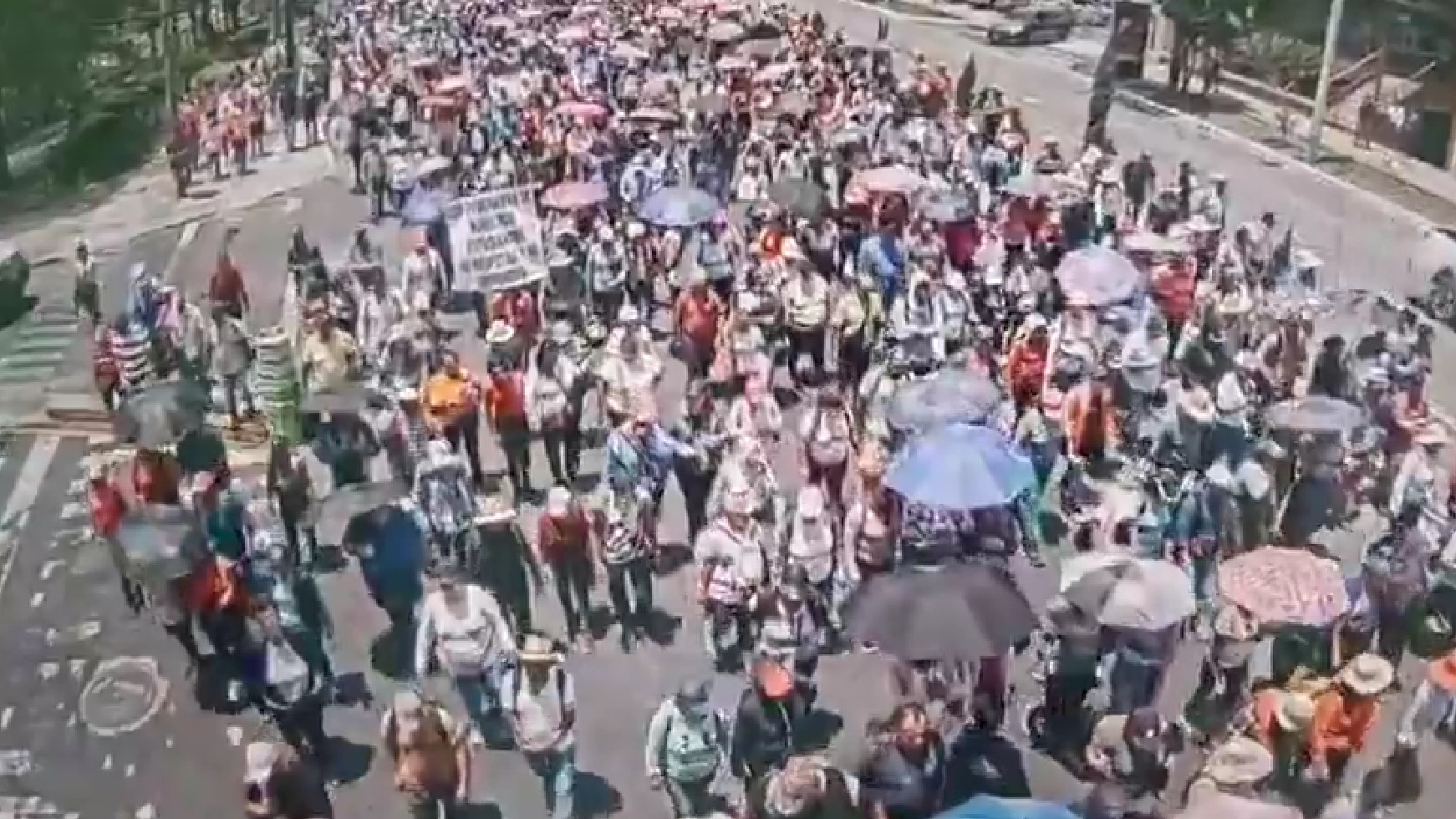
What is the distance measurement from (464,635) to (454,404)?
4544 millimetres

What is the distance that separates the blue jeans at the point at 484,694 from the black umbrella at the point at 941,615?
224 centimetres

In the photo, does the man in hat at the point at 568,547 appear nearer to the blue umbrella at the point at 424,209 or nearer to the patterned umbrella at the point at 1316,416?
the patterned umbrella at the point at 1316,416

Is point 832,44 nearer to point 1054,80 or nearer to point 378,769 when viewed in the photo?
point 1054,80

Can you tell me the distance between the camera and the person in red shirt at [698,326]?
57.9 feet

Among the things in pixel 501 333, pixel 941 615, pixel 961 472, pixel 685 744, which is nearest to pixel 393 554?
pixel 685 744

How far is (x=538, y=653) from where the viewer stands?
10.8m

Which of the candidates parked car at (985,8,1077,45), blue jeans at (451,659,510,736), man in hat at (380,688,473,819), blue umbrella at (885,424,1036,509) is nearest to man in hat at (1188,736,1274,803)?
blue umbrella at (885,424,1036,509)

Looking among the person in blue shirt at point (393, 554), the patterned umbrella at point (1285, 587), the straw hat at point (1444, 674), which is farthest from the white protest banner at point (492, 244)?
the straw hat at point (1444, 674)

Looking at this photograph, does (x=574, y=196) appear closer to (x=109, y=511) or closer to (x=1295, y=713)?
(x=109, y=511)

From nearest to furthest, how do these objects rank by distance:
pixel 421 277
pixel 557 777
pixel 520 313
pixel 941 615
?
pixel 941 615 < pixel 557 777 < pixel 520 313 < pixel 421 277

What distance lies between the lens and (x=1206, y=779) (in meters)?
9.62

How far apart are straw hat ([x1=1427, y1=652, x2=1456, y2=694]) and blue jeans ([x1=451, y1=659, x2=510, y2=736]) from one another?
5.81 metres

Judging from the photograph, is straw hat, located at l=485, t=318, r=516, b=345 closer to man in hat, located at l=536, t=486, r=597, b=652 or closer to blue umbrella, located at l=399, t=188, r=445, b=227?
man in hat, located at l=536, t=486, r=597, b=652

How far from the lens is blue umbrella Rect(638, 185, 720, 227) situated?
67.0ft
